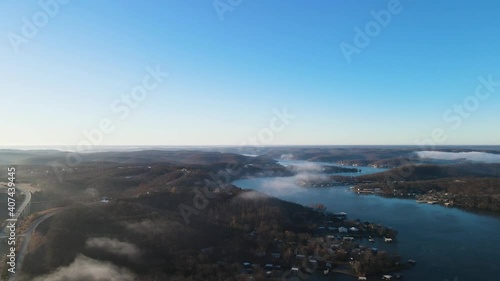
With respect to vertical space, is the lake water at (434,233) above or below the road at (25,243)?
below

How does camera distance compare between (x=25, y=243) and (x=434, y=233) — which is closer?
(x=25, y=243)

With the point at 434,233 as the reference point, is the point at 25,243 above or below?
above

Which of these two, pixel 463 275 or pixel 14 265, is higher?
pixel 14 265

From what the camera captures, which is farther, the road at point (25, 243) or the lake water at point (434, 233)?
the lake water at point (434, 233)

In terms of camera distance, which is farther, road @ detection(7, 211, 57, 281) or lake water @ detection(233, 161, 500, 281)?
lake water @ detection(233, 161, 500, 281)

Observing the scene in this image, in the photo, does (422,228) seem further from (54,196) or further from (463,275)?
(54,196)

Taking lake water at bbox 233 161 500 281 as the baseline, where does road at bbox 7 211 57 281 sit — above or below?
above

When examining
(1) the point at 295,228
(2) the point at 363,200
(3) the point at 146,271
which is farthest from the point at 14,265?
(2) the point at 363,200

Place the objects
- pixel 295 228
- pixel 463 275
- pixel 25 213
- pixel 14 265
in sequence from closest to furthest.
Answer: pixel 14 265 → pixel 463 275 → pixel 25 213 → pixel 295 228
